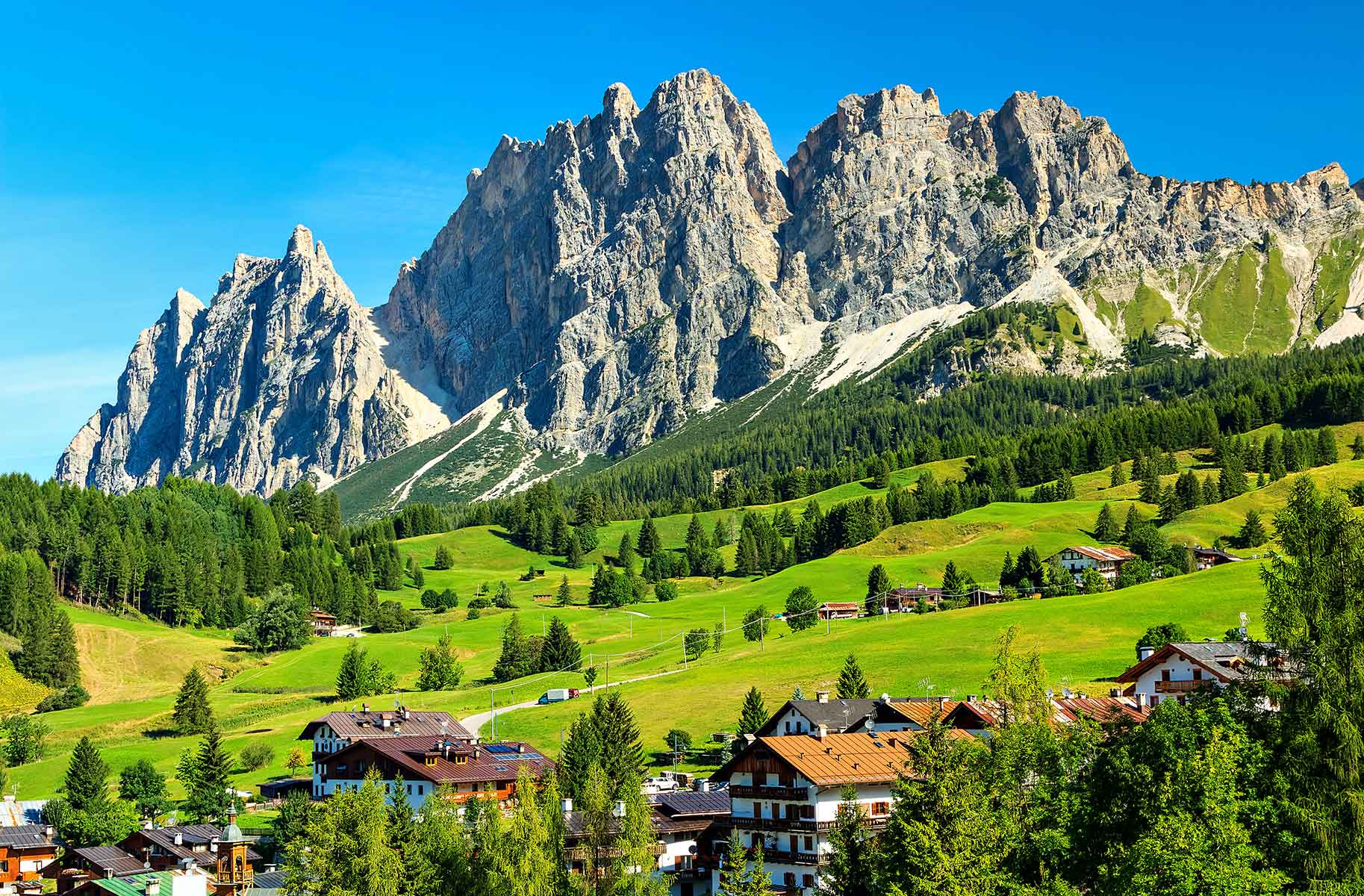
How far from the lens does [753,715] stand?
117438 millimetres

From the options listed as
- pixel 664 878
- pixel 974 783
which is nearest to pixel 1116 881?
pixel 974 783

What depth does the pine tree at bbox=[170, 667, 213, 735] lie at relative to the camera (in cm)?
14788

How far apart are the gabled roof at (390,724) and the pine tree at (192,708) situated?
2176 cm

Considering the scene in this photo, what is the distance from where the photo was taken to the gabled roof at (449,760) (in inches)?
4218

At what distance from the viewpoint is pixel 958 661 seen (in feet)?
433

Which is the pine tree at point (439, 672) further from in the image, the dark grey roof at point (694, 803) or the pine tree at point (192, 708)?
the dark grey roof at point (694, 803)

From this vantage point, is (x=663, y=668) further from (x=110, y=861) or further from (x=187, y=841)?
(x=110, y=861)

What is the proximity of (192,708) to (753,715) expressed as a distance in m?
67.2

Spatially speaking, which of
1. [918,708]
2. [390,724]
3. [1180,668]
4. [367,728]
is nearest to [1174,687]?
[1180,668]

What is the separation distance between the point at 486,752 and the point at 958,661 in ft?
151

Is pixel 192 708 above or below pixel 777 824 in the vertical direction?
above

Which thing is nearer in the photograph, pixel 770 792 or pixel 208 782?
pixel 770 792

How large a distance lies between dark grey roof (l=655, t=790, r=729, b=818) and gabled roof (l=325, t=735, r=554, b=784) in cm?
1736

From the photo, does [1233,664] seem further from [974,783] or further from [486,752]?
[486,752]
